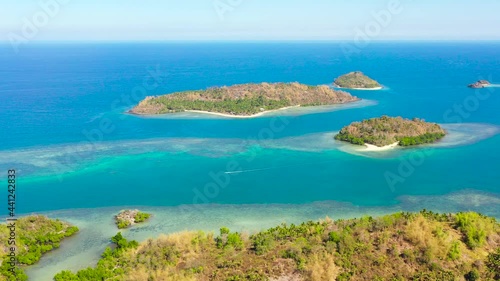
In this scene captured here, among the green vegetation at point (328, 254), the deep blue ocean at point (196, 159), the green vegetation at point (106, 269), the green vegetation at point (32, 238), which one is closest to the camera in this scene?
the green vegetation at point (328, 254)

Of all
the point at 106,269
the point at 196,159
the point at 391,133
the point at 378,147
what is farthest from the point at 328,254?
the point at 391,133

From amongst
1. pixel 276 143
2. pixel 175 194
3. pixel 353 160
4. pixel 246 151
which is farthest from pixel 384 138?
pixel 175 194

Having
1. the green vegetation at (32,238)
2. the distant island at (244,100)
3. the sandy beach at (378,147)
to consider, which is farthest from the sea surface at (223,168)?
the distant island at (244,100)

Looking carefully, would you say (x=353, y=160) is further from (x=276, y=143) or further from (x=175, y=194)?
(x=175, y=194)

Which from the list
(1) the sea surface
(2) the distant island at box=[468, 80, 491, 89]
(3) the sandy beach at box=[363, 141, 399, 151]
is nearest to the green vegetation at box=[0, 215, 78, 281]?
(1) the sea surface

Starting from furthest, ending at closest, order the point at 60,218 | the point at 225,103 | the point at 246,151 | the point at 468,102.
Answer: the point at 468,102 < the point at 225,103 < the point at 246,151 < the point at 60,218

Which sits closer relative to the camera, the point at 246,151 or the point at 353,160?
the point at 353,160

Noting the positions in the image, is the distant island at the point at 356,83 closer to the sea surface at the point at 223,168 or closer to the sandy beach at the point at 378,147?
the sea surface at the point at 223,168
